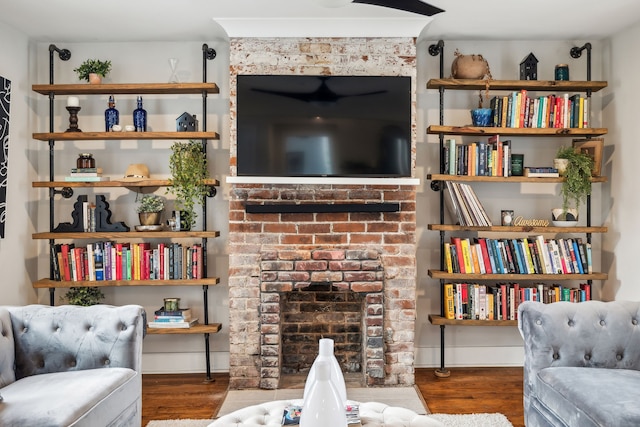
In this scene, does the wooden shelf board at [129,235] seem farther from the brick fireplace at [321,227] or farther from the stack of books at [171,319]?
the stack of books at [171,319]

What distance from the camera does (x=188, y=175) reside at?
141 inches

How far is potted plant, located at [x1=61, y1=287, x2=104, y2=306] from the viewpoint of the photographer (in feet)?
12.1

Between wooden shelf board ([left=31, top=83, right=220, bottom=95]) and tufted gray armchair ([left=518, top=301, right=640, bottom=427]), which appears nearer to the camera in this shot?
tufted gray armchair ([left=518, top=301, right=640, bottom=427])

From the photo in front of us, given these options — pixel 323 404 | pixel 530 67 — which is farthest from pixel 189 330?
pixel 530 67

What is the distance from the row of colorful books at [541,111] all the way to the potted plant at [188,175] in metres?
2.17

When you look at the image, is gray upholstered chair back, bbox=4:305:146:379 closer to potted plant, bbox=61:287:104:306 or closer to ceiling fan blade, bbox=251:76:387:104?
potted plant, bbox=61:287:104:306

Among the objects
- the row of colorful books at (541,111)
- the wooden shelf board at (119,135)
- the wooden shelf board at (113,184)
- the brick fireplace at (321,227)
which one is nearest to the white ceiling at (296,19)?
the brick fireplace at (321,227)

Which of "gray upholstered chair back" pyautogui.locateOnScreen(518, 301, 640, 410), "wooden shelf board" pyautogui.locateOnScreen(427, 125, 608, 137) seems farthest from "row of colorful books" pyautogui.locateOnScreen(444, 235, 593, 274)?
"gray upholstered chair back" pyautogui.locateOnScreen(518, 301, 640, 410)

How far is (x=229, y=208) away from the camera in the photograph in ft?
12.0

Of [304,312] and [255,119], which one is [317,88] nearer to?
[255,119]

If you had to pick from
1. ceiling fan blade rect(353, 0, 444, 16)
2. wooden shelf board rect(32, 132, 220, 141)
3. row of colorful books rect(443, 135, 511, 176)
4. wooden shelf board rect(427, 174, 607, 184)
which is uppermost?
ceiling fan blade rect(353, 0, 444, 16)

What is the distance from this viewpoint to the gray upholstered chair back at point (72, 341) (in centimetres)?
246

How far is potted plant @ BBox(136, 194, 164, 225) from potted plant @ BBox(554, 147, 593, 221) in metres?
2.93

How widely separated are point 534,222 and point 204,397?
105 inches
